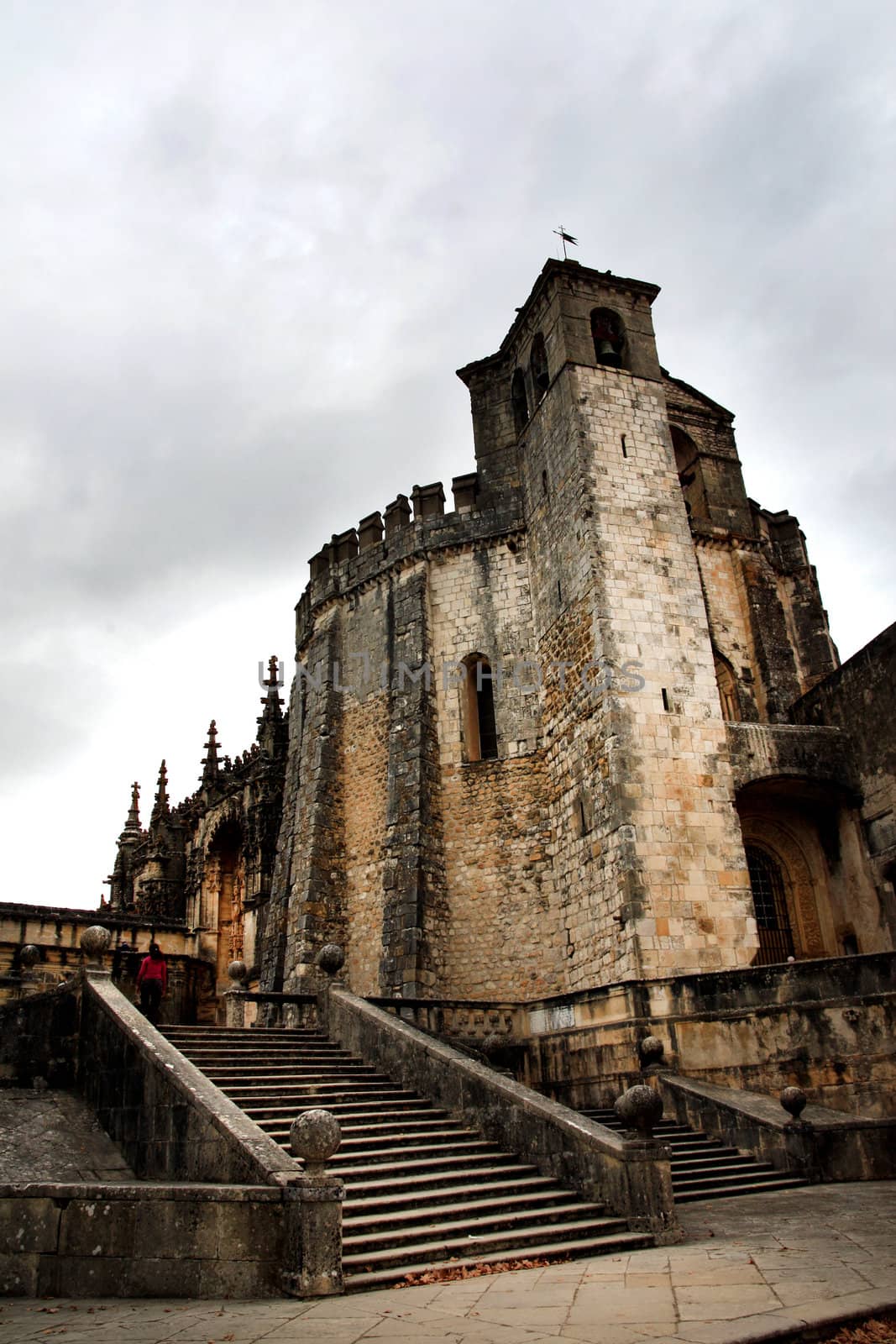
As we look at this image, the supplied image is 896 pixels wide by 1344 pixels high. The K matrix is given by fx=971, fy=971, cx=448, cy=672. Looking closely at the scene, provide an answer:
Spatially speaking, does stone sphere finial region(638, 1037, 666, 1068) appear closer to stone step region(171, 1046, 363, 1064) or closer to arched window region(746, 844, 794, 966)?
stone step region(171, 1046, 363, 1064)

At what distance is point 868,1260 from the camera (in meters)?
6.11

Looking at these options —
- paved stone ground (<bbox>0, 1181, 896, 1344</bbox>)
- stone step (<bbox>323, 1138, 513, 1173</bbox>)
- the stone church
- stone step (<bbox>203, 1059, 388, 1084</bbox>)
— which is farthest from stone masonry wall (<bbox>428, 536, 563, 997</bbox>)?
paved stone ground (<bbox>0, 1181, 896, 1344</bbox>)

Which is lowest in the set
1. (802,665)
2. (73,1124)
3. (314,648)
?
(73,1124)

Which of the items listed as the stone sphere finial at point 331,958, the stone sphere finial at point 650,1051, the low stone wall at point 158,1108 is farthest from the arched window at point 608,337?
the low stone wall at point 158,1108

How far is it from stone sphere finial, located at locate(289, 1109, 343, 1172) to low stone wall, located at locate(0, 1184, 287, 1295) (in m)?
0.28

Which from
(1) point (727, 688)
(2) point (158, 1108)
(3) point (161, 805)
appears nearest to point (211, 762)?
(3) point (161, 805)

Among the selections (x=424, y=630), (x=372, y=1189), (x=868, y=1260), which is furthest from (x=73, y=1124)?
(x=424, y=630)

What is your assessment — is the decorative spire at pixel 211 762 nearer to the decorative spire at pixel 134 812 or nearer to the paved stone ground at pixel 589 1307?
the decorative spire at pixel 134 812

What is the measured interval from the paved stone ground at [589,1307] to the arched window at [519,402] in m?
16.5

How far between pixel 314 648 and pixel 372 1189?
15824mm

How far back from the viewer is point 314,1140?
21.3ft

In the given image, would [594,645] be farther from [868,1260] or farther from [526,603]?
[868,1260]

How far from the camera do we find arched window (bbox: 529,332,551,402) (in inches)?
770

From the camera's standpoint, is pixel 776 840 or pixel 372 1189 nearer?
pixel 372 1189
